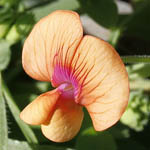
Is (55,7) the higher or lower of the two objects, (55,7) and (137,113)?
the higher

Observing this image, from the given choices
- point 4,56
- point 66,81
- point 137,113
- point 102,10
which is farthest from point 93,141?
point 102,10

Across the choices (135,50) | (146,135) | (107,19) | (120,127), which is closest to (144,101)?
(120,127)

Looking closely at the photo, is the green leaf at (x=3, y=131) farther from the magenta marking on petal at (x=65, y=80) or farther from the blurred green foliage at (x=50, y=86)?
the magenta marking on petal at (x=65, y=80)

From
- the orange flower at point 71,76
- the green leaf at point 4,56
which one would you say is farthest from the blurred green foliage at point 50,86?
the orange flower at point 71,76

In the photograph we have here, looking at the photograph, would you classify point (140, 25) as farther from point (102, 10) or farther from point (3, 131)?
point (3, 131)

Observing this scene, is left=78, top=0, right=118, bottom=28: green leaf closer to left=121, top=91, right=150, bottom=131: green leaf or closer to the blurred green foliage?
the blurred green foliage

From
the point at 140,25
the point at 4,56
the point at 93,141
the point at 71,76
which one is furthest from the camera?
the point at 140,25

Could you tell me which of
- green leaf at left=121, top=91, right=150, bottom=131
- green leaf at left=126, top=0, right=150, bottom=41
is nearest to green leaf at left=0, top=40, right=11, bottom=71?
green leaf at left=121, top=91, right=150, bottom=131

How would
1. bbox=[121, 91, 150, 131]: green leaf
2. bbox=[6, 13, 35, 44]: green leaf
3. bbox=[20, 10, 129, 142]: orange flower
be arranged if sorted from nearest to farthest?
1. bbox=[20, 10, 129, 142]: orange flower
2. bbox=[121, 91, 150, 131]: green leaf
3. bbox=[6, 13, 35, 44]: green leaf
